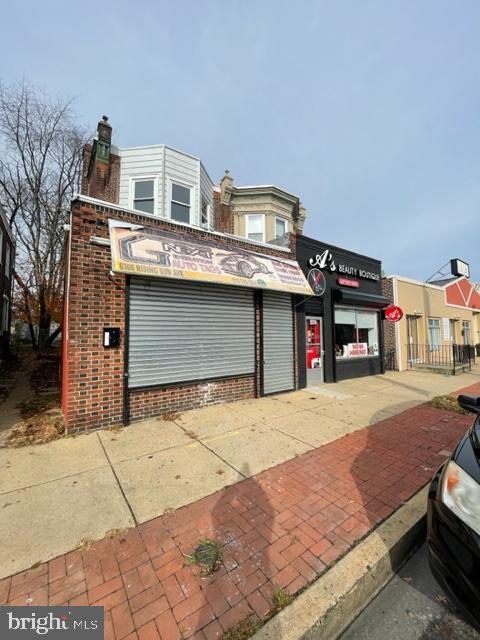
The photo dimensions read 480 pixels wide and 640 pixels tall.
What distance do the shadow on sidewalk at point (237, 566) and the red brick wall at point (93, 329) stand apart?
10.6 feet

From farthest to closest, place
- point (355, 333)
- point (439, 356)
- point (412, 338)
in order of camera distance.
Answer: point (439, 356) → point (412, 338) → point (355, 333)

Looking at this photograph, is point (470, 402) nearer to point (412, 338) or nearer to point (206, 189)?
point (206, 189)

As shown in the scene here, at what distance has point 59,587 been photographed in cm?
Answer: 216

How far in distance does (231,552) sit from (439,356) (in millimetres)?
18017

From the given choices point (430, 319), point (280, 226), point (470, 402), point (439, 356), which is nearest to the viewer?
point (470, 402)

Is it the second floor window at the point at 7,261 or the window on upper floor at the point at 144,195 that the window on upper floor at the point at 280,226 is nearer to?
→ the window on upper floor at the point at 144,195

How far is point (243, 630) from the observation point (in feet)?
5.99

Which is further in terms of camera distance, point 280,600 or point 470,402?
point 470,402

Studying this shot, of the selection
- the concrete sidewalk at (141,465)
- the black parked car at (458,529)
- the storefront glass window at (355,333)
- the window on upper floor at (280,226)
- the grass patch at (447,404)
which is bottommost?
the concrete sidewalk at (141,465)

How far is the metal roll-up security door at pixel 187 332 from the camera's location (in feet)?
19.5

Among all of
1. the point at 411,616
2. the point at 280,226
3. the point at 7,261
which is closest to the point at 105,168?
the point at 280,226

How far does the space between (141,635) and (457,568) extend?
2.11 metres

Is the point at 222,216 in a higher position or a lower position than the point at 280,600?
higher

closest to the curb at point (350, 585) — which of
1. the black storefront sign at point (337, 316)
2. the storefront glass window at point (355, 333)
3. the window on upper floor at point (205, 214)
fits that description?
the black storefront sign at point (337, 316)
